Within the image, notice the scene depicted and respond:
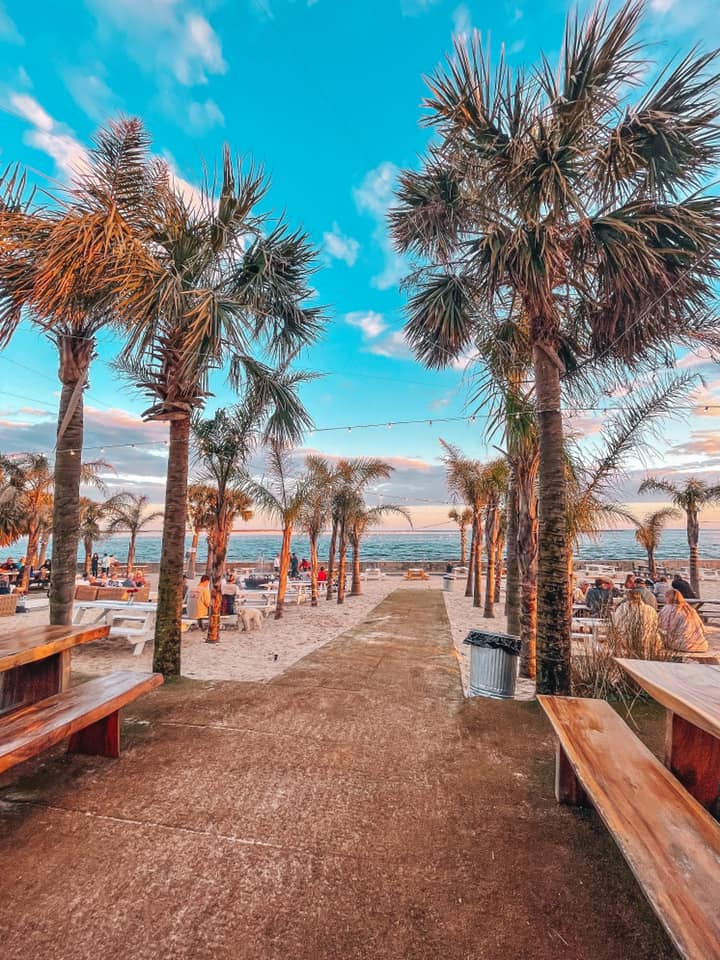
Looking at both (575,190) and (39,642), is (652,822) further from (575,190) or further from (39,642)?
(575,190)

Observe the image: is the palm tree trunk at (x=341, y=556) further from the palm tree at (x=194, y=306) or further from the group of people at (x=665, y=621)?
the palm tree at (x=194, y=306)

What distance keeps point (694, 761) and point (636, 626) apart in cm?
288

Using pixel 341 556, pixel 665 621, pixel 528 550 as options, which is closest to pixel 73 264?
pixel 528 550

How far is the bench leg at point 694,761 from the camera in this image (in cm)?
236

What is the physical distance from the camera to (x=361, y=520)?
16.2m

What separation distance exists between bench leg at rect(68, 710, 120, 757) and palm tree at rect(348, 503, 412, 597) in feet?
40.3

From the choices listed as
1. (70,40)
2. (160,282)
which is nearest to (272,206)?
(160,282)

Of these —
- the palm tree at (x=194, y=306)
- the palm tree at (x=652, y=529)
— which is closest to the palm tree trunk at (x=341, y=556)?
the palm tree at (x=194, y=306)

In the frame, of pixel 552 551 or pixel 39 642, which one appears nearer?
pixel 39 642

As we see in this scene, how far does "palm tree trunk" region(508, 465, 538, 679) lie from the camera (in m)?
5.55

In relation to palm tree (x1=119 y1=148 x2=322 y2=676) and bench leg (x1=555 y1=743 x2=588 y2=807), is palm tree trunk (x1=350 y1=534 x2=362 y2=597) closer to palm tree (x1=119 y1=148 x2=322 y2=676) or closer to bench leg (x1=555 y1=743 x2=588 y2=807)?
palm tree (x1=119 y1=148 x2=322 y2=676)

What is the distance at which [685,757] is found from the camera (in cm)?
240

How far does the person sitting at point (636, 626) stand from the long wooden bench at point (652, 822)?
2.66 m

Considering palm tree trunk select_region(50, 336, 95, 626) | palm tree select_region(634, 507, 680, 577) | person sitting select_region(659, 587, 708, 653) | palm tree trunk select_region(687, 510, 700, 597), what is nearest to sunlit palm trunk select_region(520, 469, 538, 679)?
person sitting select_region(659, 587, 708, 653)
